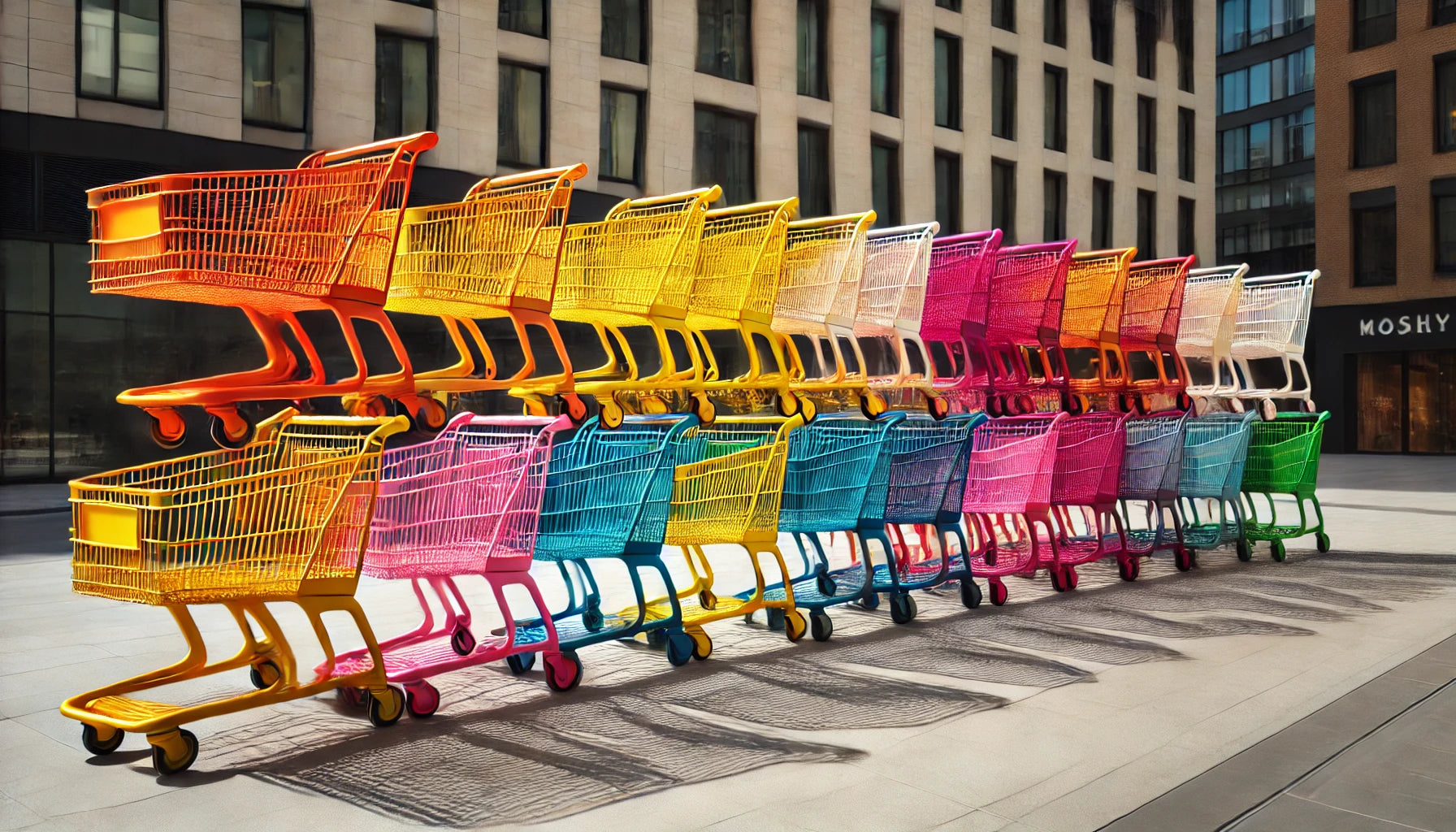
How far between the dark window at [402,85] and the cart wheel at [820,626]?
38.5 ft

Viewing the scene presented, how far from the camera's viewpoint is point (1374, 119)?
29.0 metres

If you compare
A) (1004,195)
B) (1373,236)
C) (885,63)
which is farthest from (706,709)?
(1373,236)

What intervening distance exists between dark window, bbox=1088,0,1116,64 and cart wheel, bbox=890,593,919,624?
71.7 ft

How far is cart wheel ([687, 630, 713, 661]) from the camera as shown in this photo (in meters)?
5.78

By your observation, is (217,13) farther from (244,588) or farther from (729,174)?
(244,588)

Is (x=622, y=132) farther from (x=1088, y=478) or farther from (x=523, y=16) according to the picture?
(x=1088, y=478)

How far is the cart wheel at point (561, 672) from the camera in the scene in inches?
203

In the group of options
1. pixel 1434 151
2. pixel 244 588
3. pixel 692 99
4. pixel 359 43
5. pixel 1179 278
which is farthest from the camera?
pixel 1434 151

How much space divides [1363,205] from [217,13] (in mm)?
25834

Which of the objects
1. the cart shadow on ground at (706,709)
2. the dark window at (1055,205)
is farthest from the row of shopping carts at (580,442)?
the dark window at (1055,205)

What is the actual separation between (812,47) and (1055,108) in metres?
7.10

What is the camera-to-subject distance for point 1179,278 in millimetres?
9500

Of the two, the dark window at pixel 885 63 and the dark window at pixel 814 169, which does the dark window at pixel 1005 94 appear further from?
the dark window at pixel 814 169

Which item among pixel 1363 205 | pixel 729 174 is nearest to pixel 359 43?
pixel 729 174
